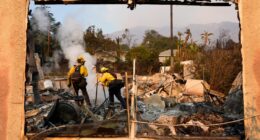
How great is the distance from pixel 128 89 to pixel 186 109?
22.6 ft

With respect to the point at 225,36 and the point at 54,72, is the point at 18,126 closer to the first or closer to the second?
the point at 225,36

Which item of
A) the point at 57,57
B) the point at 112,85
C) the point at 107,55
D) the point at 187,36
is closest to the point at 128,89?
→ the point at 112,85

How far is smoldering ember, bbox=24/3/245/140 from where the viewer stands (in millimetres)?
8328

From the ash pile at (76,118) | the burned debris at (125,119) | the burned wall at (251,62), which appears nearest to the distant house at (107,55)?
the burned debris at (125,119)

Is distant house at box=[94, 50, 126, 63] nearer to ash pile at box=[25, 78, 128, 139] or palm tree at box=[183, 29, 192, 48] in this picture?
palm tree at box=[183, 29, 192, 48]

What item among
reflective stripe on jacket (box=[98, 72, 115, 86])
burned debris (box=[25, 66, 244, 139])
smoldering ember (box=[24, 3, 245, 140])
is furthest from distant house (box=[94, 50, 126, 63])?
reflective stripe on jacket (box=[98, 72, 115, 86])

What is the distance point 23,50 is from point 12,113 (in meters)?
0.92

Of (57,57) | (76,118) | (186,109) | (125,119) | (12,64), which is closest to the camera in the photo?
(12,64)

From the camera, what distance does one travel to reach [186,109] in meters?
13.2

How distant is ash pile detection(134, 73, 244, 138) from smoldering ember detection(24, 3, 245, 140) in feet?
0.07

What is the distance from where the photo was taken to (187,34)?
30047 millimetres

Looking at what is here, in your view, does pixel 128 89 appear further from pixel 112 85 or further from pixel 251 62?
pixel 112 85

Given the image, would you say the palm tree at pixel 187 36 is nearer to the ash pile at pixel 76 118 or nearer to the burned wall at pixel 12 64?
the ash pile at pixel 76 118

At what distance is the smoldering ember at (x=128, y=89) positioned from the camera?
328 inches
